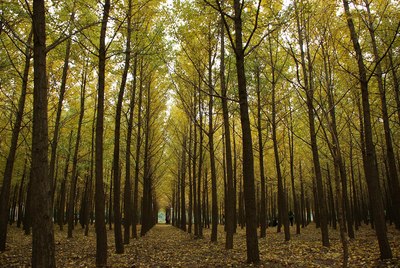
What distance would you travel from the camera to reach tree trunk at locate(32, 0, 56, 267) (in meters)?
4.46

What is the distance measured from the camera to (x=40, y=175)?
14.9 ft

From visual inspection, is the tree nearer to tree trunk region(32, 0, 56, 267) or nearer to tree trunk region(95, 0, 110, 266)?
tree trunk region(95, 0, 110, 266)

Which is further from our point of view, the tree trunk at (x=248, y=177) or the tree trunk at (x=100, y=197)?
the tree trunk at (x=100, y=197)

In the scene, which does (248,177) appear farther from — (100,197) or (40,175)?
(40,175)

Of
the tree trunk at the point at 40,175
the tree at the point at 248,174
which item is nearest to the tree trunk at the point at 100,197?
the tree trunk at the point at 40,175

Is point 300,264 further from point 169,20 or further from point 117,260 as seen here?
point 169,20

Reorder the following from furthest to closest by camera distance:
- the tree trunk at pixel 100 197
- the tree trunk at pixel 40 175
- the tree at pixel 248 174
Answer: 1. the tree trunk at pixel 100 197
2. the tree at pixel 248 174
3. the tree trunk at pixel 40 175

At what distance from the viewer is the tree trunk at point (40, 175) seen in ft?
14.6

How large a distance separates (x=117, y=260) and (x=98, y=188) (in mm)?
2222

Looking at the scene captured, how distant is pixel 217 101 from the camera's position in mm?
13430

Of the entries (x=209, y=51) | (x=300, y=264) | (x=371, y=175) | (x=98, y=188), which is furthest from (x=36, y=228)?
(x=209, y=51)

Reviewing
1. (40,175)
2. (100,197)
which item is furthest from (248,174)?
(40,175)

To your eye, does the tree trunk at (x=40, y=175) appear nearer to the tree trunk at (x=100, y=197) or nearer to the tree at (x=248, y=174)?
the tree trunk at (x=100, y=197)

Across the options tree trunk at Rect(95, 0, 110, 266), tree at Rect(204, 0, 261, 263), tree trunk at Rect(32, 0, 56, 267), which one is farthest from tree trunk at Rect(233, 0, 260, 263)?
tree trunk at Rect(32, 0, 56, 267)
